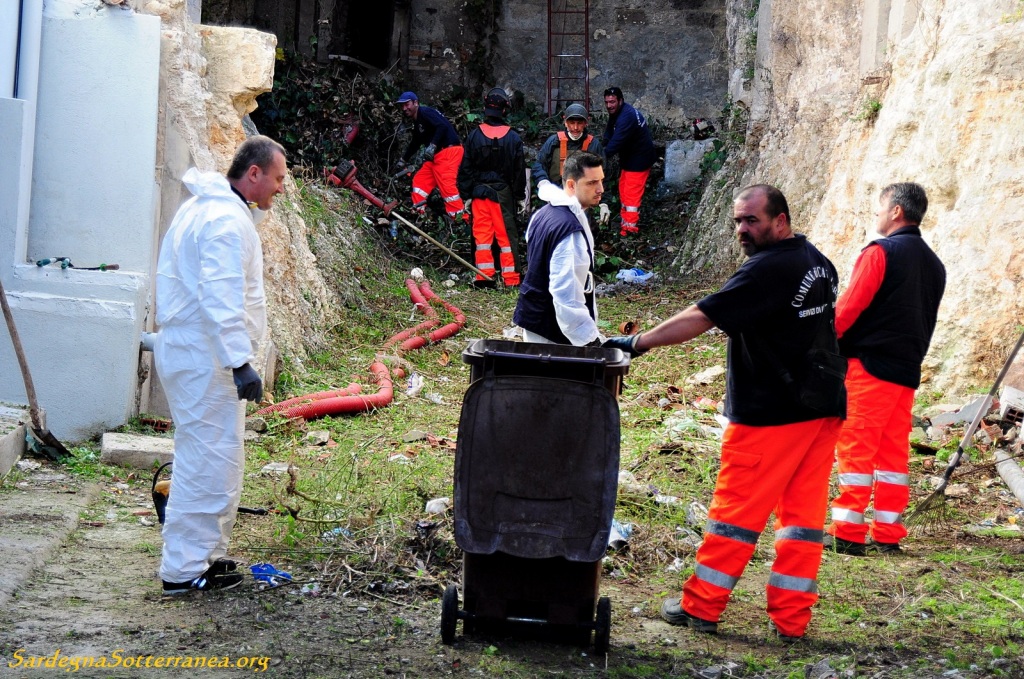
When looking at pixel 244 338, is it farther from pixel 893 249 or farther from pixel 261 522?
pixel 893 249

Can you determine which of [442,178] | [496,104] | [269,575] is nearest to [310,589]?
[269,575]

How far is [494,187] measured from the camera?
41.5 feet

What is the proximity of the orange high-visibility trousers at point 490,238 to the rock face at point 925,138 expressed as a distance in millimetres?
2499

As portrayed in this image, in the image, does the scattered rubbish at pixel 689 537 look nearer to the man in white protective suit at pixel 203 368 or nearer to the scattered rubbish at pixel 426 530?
the scattered rubbish at pixel 426 530

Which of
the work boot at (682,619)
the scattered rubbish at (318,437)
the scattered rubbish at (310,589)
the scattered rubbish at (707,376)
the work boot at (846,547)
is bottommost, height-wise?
the work boot at (682,619)

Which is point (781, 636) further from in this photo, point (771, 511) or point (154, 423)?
point (154, 423)

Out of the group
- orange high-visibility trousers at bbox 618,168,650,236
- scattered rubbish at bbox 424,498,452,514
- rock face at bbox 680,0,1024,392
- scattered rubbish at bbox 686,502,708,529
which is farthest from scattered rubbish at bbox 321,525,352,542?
orange high-visibility trousers at bbox 618,168,650,236

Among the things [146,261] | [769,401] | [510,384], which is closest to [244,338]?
[510,384]

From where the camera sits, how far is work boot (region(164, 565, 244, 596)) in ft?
13.8

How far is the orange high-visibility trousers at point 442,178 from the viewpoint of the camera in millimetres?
13320

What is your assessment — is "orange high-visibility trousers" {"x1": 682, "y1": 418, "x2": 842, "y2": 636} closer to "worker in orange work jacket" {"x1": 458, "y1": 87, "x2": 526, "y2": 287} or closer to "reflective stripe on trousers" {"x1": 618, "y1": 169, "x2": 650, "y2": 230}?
"worker in orange work jacket" {"x1": 458, "y1": 87, "x2": 526, "y2": 287}

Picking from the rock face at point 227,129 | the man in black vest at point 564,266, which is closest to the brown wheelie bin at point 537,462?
the man in black vest at point 564,266

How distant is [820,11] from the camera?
11211 millimetres

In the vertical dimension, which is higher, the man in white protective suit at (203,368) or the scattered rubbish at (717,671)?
the man in white protective suit at (203,368)
